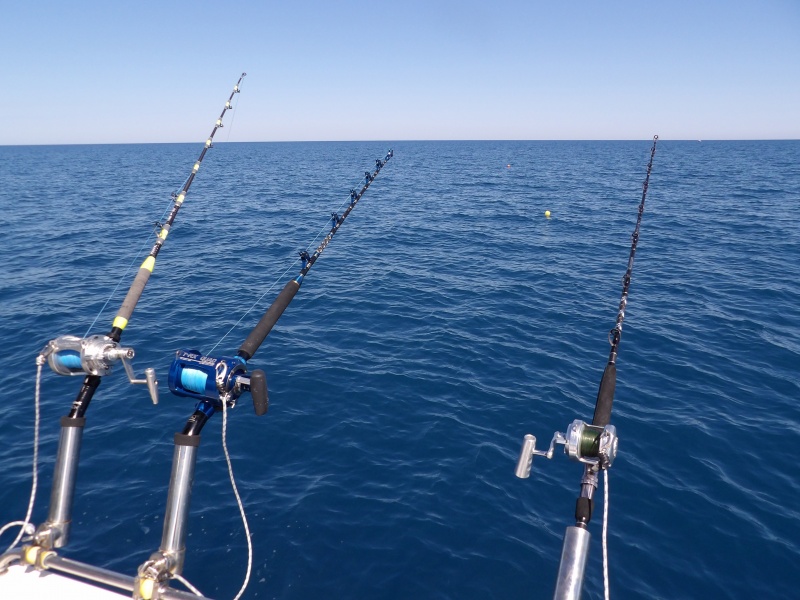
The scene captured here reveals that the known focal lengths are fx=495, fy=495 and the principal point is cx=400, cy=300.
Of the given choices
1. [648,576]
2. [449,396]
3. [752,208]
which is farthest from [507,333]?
[752,208]

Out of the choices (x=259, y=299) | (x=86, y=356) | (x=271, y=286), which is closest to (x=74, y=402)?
(x=86, y=356)

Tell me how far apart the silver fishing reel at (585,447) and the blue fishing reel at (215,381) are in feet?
7.73

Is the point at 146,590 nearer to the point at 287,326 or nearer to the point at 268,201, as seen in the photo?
the point at 287,326

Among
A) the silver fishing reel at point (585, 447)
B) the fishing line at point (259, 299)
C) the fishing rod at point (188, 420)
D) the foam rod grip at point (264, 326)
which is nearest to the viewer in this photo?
the fishing rod at point (188, 420)

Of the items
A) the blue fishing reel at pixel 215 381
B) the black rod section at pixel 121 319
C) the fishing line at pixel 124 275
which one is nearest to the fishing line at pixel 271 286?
the fishing line at pixel 124 275

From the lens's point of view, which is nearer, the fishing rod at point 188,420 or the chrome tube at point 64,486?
the fishing rod at point 188,420

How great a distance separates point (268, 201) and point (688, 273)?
31.5 meters

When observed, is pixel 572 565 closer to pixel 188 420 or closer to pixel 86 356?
pixel 188 420

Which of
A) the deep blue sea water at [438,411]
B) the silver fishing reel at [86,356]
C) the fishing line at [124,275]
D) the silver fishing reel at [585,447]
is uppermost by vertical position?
the silver fishing reel at [86,356]

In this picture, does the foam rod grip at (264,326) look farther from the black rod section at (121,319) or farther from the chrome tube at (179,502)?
the chrome tube at (179,502)

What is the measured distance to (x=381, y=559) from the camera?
7520mm

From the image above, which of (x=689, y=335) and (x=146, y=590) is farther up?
(x=146, y=590)

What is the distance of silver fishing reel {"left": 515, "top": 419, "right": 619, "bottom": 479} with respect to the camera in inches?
160

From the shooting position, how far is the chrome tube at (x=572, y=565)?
3.19 meters
